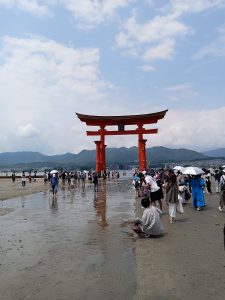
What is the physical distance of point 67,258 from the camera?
7.37 m

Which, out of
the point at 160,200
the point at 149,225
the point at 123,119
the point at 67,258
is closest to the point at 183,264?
the point at 67,258

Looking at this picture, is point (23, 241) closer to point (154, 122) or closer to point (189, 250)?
point (189, 250)

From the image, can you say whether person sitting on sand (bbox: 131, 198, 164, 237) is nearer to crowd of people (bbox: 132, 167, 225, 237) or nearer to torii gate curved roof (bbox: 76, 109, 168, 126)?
crowd of people (bbox: 132, 167, 225, 237)

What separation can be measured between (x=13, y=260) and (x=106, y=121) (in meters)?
43.3

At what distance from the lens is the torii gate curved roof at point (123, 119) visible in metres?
48.5

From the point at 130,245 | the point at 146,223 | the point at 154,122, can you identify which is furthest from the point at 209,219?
the point at 154,122

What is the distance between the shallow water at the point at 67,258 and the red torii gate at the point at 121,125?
36762mm

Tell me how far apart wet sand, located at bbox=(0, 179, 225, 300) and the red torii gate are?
37.4 metres

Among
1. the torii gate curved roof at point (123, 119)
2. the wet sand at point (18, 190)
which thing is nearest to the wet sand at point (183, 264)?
the wet sand at point (18, 190)

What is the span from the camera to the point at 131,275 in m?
6.16

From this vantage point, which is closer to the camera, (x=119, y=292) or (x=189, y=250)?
(x=119, y=292)

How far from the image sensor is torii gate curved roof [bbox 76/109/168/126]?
48.5m

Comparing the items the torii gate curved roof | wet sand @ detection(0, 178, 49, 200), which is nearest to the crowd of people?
wet sand @ detection(0, 178, 49, 200)

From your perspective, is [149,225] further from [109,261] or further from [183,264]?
[183,264]
